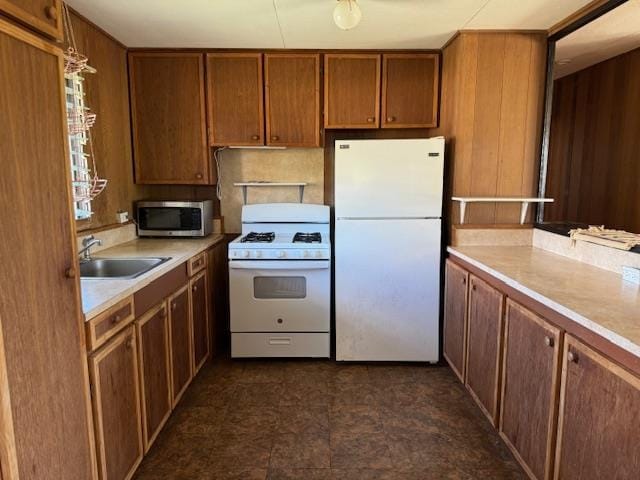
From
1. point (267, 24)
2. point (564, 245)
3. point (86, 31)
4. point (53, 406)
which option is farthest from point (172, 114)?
point (564, 245)

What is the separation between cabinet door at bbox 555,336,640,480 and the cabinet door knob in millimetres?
2014

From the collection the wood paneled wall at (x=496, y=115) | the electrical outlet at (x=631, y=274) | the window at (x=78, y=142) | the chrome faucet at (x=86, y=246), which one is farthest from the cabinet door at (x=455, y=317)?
the window at (x=78, y=142)

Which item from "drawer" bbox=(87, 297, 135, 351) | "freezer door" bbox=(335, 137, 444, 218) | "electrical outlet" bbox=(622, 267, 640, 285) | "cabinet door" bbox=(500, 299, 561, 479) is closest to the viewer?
"drawer" bbox=(87, 297, 135, 351)

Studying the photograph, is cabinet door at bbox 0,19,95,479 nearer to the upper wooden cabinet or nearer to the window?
the upper wooden cabinet

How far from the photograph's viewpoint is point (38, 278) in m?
1.20

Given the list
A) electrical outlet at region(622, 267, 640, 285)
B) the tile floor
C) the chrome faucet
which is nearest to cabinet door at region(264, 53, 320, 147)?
the chrome faucet

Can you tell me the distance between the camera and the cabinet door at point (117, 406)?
59.8 inches

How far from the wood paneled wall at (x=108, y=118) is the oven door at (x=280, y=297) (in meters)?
0.90

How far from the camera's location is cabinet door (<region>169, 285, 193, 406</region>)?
2299 millimetres

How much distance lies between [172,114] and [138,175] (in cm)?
52

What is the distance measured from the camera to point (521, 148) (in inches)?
107

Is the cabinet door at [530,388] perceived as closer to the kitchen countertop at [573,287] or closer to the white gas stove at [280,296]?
the kitchen countertop at [573,287]

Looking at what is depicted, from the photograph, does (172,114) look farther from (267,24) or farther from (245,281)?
(245,281)

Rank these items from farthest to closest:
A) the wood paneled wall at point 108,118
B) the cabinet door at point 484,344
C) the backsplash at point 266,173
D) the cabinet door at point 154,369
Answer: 1. the backsplash at point 266,173
2. the wood paneled wall at point 108,118
3. the cabinet door at point 484,344
4. the cabinet door at point 154,369
